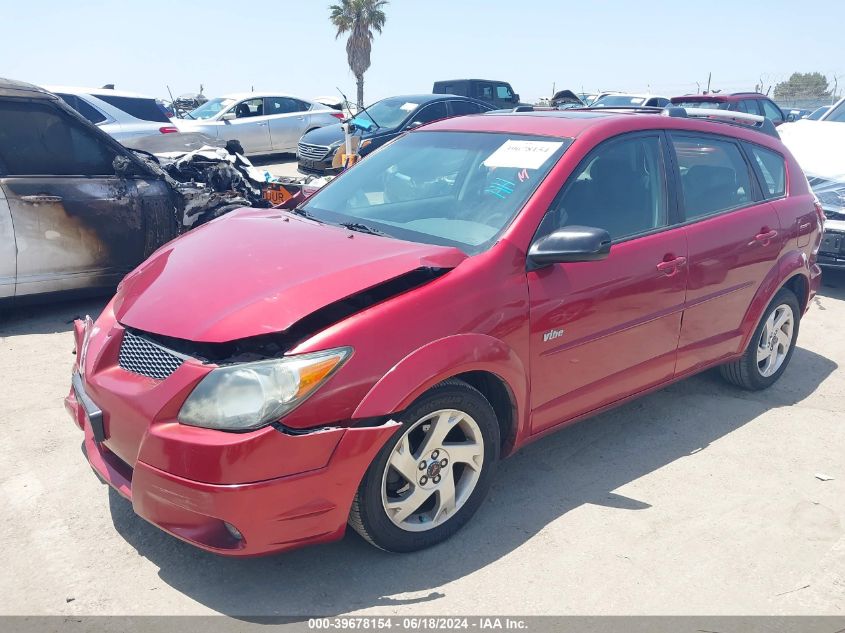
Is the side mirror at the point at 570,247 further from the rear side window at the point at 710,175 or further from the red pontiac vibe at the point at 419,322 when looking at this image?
the rear side window at the point at 710,175

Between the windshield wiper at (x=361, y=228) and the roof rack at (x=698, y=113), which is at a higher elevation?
the roof rack at (x=698, y=113)

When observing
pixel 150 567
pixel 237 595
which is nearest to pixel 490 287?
pixel 237 595

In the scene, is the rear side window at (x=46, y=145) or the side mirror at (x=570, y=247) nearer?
the side mirror at (x=570, y=247)

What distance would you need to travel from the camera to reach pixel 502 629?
2.54 meters

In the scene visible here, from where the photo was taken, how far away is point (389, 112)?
12609 millimetres

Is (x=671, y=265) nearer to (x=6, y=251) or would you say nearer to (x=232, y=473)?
(x=232, y=473)

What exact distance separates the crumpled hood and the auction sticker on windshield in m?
0.74

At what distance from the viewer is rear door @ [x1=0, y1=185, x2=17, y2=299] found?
5180mm

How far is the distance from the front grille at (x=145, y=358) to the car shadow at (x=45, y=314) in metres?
3.11

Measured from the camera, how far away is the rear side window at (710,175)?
3.96 metres

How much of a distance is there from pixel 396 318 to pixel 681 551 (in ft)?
5.22

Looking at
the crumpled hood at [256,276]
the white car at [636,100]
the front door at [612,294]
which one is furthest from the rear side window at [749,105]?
the crumpled hood at [256,276]

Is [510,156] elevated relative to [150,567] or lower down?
elevated

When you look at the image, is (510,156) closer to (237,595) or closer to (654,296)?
(654,296)
